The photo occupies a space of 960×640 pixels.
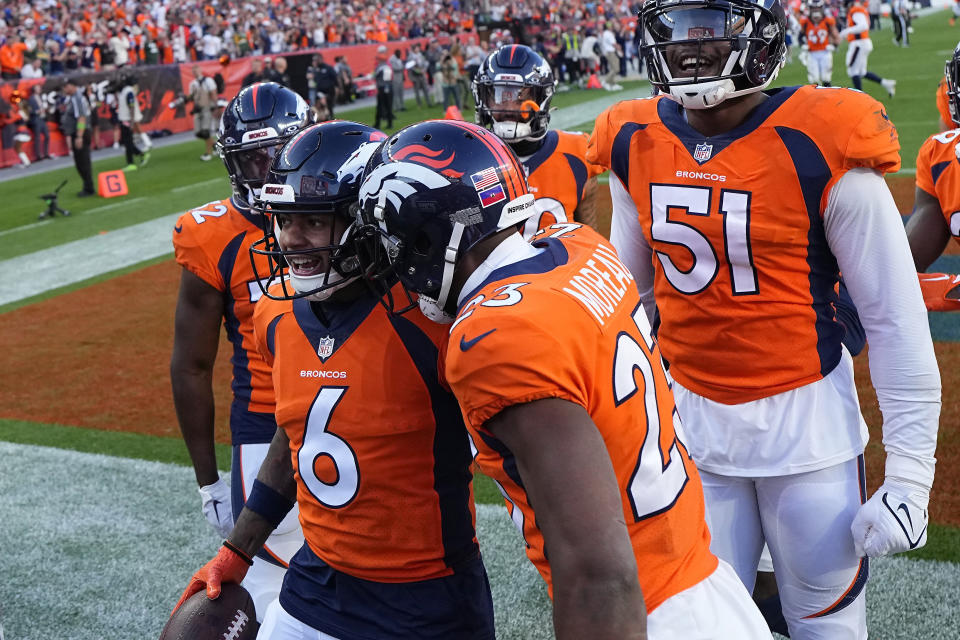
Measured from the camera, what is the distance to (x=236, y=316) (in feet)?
12.1

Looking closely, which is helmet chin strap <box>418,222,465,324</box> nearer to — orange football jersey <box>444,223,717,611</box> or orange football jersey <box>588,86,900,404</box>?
orange football jersey <box>444,223,717,611</box>

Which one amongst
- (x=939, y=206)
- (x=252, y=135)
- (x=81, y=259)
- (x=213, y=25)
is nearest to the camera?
(x=252, y=135)

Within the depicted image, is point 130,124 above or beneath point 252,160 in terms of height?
beneath

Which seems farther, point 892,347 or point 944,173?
point 944,173

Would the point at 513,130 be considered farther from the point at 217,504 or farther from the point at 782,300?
the point at 782,300

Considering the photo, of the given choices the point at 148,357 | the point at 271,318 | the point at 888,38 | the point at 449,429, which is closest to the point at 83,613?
the point at 271,318

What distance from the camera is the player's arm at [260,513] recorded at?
2773 millimetres

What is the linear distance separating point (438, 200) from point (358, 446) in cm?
67

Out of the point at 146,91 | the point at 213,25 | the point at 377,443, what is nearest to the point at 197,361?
the point at 377,443

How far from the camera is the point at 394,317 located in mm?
2424

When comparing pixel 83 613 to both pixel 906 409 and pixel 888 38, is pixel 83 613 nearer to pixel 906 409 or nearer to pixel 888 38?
pixel 906 409

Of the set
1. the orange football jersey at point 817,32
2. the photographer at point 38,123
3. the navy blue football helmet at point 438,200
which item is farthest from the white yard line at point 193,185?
the navy blue football helmet at point 438,200

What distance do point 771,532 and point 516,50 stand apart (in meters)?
3.55

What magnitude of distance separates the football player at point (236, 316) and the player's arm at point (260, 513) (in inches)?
27.9
